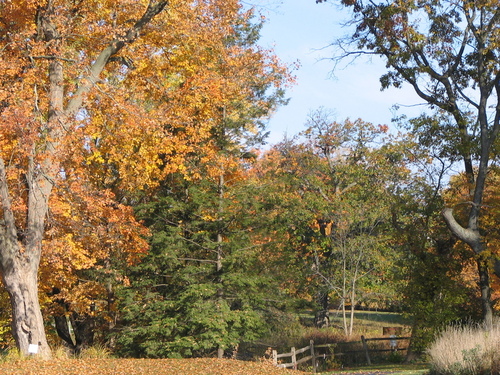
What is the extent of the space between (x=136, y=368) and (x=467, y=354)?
6.96 metres

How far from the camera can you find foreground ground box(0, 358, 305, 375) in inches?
463

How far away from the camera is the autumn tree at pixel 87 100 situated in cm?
1456

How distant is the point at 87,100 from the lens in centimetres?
1702

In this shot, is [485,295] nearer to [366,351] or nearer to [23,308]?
[366,351]

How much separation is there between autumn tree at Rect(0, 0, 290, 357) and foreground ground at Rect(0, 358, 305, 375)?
1.72 meters

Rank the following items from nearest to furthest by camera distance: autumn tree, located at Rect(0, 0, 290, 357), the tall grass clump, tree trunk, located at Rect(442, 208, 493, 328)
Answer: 1. the tall grass clump
2. autumn tree, located at Rect(0, 0, 290, 357)
3. tree trunk, located at Rect(442, 208, 493, 328)

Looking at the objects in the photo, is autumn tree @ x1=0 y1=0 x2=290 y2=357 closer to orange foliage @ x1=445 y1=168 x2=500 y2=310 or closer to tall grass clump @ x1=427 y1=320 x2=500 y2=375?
tall grass clump @ x1=427 y1=320 x2=500 y2=375

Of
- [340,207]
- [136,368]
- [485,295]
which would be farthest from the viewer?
[340,207]

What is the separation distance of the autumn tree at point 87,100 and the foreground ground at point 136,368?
5.65ft

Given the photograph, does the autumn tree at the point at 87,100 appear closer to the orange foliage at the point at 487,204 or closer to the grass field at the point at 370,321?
the orange foliage at the point at 487,204

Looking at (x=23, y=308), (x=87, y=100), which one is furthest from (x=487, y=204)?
(x=23, y=308)

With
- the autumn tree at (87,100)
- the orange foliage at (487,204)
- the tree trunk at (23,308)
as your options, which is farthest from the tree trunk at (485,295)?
the tree trunk at (23,308)

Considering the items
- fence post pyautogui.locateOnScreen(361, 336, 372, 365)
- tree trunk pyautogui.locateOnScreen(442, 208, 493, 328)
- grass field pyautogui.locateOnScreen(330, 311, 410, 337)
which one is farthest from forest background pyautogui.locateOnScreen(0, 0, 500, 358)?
→ grass field pyautogui.locateOnScreen(330, 311, 410, 337)

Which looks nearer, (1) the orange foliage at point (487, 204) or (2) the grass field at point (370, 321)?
(1) the orange foliage at point (487, 204)
